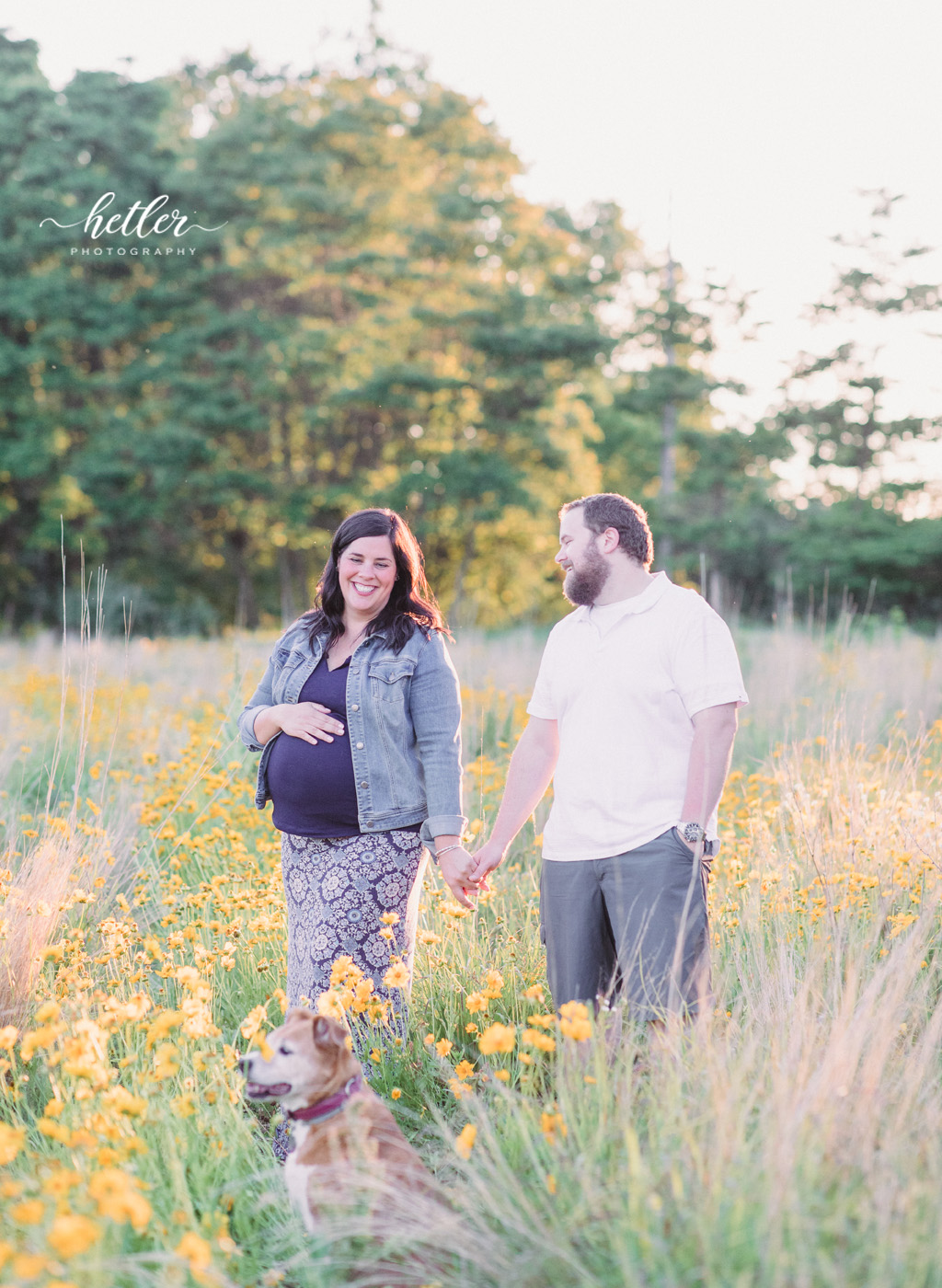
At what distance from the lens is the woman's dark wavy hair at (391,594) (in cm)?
345

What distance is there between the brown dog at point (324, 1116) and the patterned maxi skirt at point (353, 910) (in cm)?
81

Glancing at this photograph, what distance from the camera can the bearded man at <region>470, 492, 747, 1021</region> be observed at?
2846 millimetres

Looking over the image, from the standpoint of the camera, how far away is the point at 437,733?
338 cm

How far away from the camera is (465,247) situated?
24.4 m

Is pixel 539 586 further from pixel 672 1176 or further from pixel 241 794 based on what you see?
pixel 672 1176

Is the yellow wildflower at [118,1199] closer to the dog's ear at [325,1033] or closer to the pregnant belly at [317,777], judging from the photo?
the dog's ear at [325,1033]

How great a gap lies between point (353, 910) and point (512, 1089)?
739 mm

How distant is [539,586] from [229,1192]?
25.5m

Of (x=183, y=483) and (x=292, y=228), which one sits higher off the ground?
(x=292, y=228)

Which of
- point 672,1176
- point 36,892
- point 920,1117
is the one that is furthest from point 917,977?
point 36,892

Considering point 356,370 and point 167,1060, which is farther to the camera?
point 356,370

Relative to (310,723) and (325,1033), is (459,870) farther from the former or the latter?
(325,1033)

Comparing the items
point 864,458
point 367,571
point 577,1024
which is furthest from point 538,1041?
point 864,458

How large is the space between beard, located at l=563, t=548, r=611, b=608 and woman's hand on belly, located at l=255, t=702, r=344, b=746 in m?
0.88
